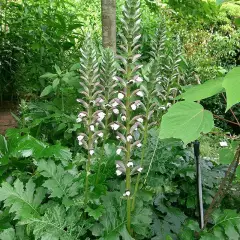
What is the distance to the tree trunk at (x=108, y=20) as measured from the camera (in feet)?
11.2

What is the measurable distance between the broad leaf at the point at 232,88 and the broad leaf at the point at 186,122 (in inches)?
6.6

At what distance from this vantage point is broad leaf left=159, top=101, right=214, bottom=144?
4.49ft

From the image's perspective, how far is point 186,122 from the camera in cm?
141

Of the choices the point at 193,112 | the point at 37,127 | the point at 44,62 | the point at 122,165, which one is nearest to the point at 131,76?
the point at 122,165

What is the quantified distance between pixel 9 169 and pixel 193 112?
1.98 metres

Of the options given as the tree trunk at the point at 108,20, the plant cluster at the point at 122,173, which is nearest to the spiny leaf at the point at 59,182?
the plant cluster at the point at 122,173

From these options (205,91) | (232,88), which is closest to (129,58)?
(205,91)

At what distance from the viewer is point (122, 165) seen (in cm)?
216

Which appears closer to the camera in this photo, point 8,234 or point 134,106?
point 134,106

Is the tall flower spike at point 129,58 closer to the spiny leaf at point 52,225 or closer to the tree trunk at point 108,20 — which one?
the spiny leaf at point 52,225

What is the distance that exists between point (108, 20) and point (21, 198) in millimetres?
1777

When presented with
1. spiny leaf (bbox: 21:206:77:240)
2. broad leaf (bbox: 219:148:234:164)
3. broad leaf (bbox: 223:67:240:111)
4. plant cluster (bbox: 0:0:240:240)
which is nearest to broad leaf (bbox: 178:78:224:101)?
plant cluster (bbox: 0:0:240:240)

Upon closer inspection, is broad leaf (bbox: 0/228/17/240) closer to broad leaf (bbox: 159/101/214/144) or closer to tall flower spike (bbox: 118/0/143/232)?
tall flower spike (bbox: 118/0/143/232)

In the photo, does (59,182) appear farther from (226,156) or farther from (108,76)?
(226,156)
